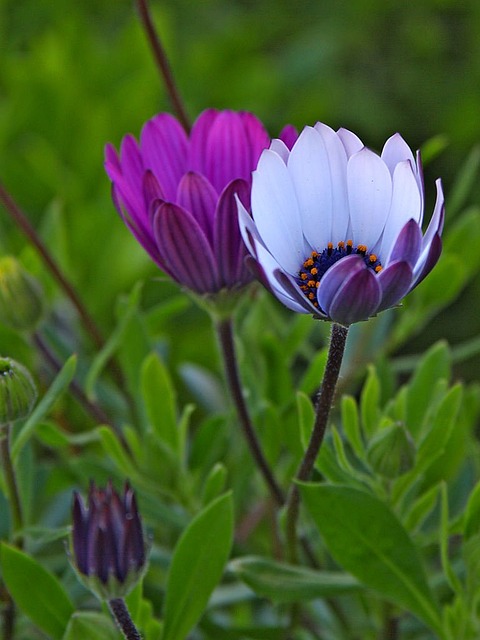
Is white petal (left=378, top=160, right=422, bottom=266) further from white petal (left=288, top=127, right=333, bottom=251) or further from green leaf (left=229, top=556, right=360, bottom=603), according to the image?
green leaf (left=229, top=556, right=360, bottom=603)

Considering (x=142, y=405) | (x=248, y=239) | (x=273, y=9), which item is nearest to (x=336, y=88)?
(x=273, y=9)

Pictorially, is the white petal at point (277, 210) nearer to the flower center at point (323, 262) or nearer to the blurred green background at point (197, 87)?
the flower center at point (323, 262)

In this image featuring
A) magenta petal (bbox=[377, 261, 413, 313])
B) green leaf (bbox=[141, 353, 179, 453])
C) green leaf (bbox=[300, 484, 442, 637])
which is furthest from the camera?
green leaf (bbox=[141, 353, 179, 453])

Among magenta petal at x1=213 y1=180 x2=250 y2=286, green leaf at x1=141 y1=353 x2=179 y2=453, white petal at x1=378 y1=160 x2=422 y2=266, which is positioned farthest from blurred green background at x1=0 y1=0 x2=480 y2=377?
white petal at x1=378 y1=160 x2=422 y2=266

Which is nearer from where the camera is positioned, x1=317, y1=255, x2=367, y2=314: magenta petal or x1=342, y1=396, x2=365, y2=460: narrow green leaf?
x1=317, y1=255, x2=367, y2=314: magenta petal

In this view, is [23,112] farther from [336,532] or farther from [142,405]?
[336,532]

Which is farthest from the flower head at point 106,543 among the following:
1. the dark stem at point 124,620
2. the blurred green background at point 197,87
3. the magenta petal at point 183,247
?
the blurred green background at point 197,87

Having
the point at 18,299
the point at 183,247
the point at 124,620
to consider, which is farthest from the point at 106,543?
the point at 18,299

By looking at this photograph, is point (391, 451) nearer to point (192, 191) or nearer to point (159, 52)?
point (192, 191)

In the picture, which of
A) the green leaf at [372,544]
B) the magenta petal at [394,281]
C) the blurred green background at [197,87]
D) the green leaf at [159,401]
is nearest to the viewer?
the magenta petal at [394,281]
